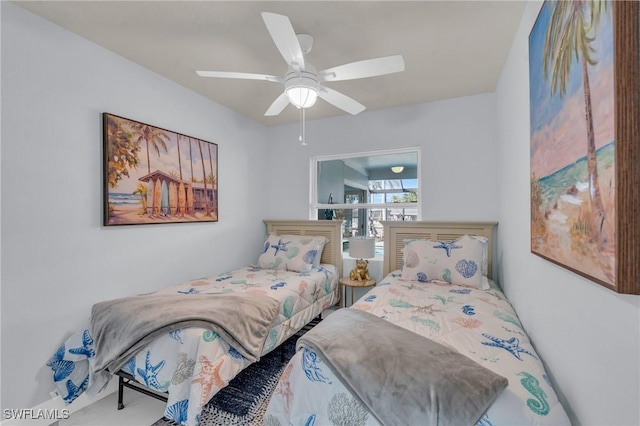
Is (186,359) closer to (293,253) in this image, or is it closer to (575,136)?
(293,253)

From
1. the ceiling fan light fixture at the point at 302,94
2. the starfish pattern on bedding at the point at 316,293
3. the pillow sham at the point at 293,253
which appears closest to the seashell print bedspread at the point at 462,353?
the starfish pattern on bedding at the point at 316,293

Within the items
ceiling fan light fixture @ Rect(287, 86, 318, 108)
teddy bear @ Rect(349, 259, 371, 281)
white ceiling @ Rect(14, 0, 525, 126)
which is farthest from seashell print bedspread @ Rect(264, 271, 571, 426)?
white ceiling @ Rect(14, 0, 525, 126)

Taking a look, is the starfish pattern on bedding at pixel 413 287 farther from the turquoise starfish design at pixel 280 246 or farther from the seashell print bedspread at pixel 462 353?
the turquoise starfish design at pixel 280 246

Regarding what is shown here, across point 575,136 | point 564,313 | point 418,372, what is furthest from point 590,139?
point 418,372

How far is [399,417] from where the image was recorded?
3.16 ft

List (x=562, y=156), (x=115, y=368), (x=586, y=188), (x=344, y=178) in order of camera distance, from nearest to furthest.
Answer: (x=586, y=188)
(x=562, y=156)
(x=115, y=368)
(x=344, y=178)

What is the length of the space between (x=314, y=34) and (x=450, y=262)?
2.06 m

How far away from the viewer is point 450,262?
8.16 ft

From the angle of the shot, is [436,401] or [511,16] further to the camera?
[511,16]

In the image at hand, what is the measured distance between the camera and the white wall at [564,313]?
753 millimetres

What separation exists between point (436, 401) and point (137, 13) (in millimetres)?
2495

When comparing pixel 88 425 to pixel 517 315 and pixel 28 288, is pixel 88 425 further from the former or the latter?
pixel 517 315

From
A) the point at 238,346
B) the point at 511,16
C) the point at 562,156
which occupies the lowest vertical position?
the point at 238,346

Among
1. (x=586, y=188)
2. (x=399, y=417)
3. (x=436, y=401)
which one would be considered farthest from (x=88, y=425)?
(x=586, y=188)
